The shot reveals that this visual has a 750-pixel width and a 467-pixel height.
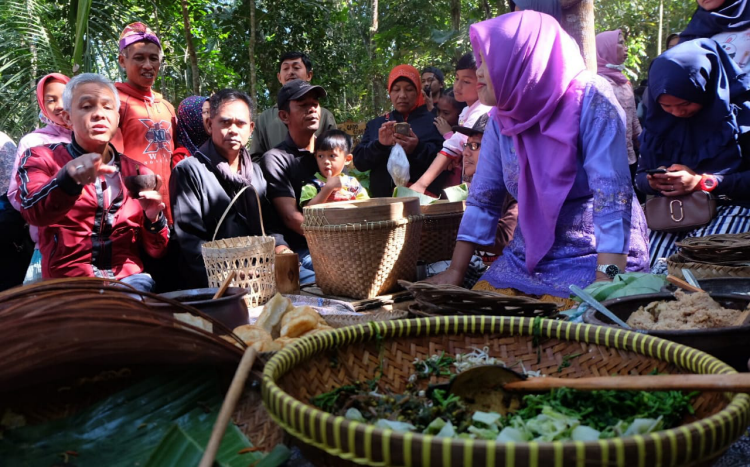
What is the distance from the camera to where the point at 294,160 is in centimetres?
414

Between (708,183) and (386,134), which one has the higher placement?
(386,134)

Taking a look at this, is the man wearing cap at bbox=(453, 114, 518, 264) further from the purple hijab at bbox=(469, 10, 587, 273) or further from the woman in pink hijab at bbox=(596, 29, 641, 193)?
the woman in pink hijab at bbox=(596, 29, 641, 193)

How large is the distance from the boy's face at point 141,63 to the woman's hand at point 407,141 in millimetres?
1852

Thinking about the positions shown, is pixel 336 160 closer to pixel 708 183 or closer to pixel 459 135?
pixel 459 135

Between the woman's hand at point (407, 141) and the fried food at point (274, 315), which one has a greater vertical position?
the woman's hand at point (407, 141)

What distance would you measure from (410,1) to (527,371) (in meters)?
13.5

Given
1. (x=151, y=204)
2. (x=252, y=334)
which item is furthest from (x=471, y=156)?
(x=252, y=334)

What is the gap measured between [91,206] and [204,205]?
64 cm

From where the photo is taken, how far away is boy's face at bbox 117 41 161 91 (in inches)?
163

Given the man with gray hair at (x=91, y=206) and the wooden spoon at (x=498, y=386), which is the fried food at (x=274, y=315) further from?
the man with gray hair at (x=91, y=206)

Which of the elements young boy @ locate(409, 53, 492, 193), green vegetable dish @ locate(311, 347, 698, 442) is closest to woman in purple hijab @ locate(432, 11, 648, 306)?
green vegetable dish @ locate(311, 347, 698, 442)

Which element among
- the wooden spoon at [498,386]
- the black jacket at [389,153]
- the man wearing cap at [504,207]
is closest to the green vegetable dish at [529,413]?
the wooden spoon at [498,386]

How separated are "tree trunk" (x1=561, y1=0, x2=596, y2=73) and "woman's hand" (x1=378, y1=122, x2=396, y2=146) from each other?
1552 millimetres

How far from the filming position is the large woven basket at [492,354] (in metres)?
0.63
